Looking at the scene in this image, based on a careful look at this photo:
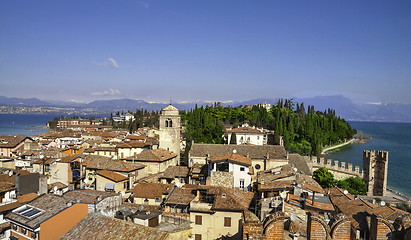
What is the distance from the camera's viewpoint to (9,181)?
16547 millimetres

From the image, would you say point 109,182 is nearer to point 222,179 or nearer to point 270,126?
point 222,179

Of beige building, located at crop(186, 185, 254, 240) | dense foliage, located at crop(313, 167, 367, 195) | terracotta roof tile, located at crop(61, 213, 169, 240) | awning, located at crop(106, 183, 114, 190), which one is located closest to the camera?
terracotta roof tile, located at crop(61, 213, 169, 240)

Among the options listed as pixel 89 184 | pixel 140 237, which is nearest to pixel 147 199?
pixel 89 184

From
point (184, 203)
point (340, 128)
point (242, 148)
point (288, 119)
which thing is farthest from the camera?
→ point (340, 128)

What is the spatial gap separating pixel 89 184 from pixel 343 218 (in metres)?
20.5

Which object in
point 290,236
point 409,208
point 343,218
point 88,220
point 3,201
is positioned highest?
point 343,218

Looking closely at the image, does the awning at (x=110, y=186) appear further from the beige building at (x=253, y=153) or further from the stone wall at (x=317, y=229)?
the stone wall at (x=317, y=229)

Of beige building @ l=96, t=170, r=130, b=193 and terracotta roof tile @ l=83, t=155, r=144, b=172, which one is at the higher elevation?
terracotta roof tile @ l=83, t=155, r=144, b=172

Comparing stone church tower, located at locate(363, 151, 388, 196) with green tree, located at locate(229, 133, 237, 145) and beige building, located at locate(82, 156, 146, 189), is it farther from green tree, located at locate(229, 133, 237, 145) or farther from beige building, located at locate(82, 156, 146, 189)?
beige building, located at locate(82, 156, 146, 189)

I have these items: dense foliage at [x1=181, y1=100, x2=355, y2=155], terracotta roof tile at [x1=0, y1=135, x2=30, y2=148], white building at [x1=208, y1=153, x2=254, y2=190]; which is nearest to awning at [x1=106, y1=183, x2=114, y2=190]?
white building at [x1=208, y1=153, x2=254, y2=190]

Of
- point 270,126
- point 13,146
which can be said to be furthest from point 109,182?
point 270,126

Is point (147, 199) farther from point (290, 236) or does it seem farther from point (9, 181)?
point (290, 236)

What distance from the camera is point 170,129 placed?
33.4 m

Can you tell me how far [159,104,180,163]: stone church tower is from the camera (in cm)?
3294
